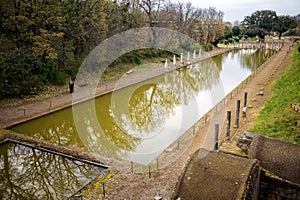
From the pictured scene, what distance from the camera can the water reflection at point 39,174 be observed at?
8.38m

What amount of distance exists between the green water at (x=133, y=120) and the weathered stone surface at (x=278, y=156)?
14.9 feet

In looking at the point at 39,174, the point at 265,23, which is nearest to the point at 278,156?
the point at 39,174

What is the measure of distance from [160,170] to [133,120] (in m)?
6.04

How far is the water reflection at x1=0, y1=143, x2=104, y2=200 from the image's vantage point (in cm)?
838

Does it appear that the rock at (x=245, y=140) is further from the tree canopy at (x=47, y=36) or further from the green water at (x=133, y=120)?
the tree canopy at (x=47, y=36)

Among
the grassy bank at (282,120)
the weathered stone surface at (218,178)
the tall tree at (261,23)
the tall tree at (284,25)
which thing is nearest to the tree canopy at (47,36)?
the grassy bank at (282,120)

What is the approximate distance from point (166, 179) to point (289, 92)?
34.1ft

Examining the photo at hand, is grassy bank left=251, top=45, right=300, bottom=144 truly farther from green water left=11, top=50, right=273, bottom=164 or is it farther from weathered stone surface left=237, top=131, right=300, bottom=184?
weathered stone surface left=237, top=131, right=300, bottom=184

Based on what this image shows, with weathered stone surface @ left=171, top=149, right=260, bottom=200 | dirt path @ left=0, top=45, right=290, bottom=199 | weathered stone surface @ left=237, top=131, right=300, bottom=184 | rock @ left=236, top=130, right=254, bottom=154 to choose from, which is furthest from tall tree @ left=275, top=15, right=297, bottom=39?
weathered stone surface @ left=171, top=149, right=260, bottom=200

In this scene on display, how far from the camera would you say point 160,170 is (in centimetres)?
912

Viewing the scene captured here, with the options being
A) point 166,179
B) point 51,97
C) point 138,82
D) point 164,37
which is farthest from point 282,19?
point 166,179

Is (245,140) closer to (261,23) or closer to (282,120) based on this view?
(282,120)

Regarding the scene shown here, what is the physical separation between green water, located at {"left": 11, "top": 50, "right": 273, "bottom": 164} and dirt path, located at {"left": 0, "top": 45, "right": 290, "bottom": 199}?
2.87ft

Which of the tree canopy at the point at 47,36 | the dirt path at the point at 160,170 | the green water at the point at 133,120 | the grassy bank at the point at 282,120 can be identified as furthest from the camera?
the tree canopy at the point at 47,36
